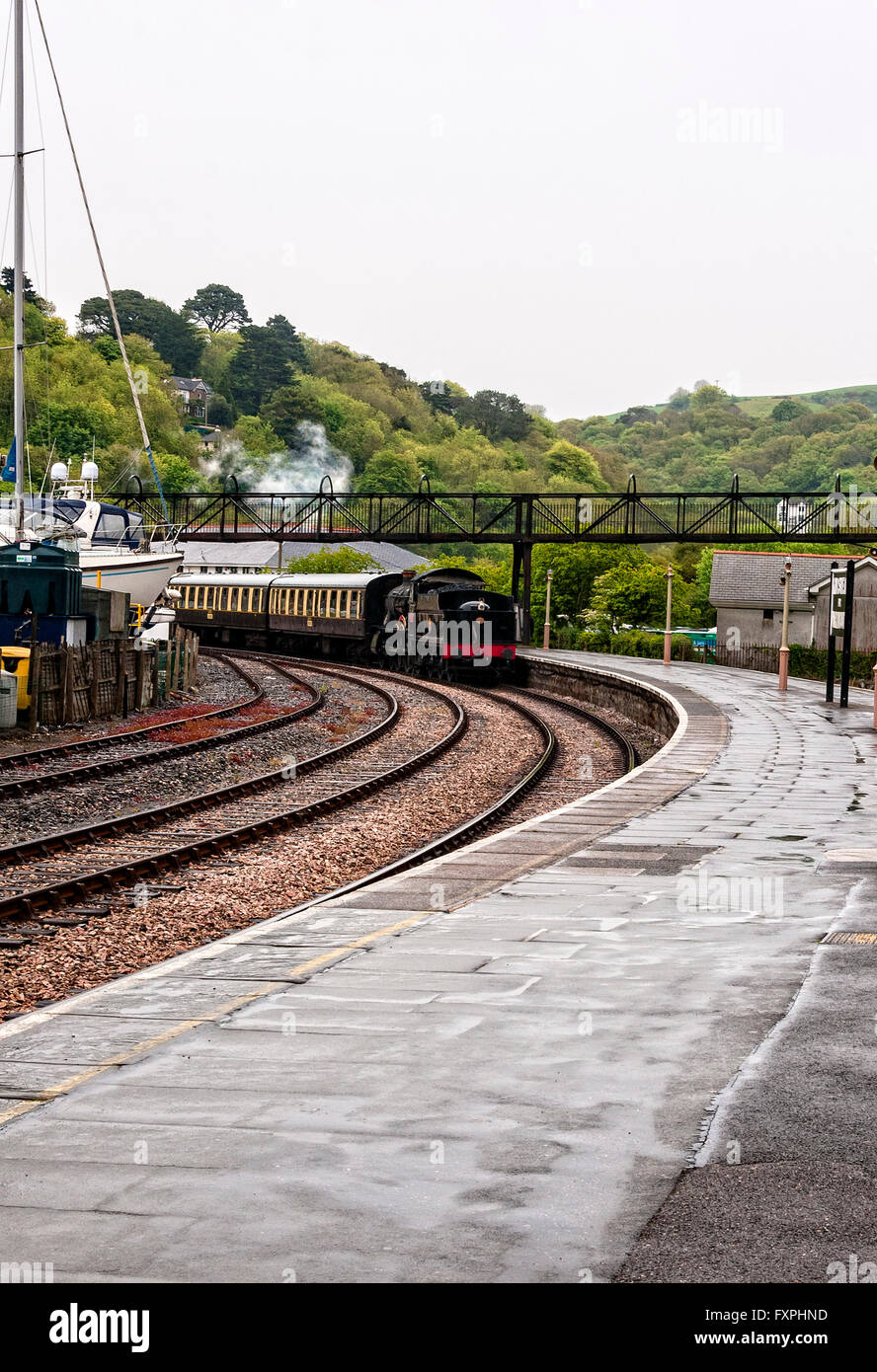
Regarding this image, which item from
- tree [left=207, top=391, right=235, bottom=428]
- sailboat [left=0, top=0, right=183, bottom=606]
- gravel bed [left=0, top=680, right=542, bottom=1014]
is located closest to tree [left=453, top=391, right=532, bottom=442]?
tree [left=207, top=391, right=235, bottom=428]

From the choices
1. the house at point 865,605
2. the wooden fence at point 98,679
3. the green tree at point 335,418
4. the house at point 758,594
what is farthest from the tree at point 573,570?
the green tree at point 335,418

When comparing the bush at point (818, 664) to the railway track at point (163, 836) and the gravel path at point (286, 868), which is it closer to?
the gravel path at point (286, 868)

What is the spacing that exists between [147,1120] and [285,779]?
15862 mm

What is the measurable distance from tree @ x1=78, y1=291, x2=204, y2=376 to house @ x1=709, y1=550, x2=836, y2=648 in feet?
409

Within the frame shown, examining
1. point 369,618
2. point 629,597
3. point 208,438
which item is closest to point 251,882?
point 369,618

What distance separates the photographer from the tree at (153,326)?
599ft

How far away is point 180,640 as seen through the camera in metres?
35.6

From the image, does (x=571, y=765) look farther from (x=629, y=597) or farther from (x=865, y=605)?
(x=629, y=597)

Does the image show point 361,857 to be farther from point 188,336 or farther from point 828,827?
point 188,336

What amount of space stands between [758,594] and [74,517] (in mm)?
40852

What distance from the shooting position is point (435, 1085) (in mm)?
6211

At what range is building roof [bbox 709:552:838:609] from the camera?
73.9 m

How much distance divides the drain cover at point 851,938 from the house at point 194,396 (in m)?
172
